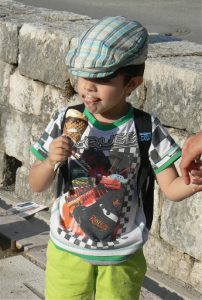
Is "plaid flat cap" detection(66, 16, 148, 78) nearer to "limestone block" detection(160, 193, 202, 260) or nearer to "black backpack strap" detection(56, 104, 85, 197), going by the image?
"black backpack strap" detection(56, 104, 85, 197)

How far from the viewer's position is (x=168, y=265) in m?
4.69

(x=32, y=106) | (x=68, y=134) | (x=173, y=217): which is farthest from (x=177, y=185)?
(x=32, y=106)

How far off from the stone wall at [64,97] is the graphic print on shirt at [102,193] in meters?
1.29

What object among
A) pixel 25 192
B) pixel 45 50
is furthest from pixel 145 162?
pixel 25 192

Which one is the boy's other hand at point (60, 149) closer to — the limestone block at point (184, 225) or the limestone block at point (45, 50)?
the limestone block at point (184, 225)

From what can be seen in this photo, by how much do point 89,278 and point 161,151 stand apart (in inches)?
22.4

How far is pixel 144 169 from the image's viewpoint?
3158 millimetres

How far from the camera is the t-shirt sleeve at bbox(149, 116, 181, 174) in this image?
10.2 feet

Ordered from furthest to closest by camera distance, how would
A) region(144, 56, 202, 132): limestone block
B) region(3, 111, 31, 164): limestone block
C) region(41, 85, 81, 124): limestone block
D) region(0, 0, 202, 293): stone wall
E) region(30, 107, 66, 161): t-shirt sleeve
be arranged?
region(3, 111, 31, 164): limestone block → region(41, 85, 81, 124): limestone block → region(0, 0, 202, 293): stone wall → region(144, 56, 202, 132): limestone block → region(30, 107, 66, 161): t-shirt sleeve

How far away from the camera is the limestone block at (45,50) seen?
17.2ft

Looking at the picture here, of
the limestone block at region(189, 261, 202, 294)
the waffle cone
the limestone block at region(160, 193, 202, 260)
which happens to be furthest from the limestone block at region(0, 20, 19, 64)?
the waffle cone

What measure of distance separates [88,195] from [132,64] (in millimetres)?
534

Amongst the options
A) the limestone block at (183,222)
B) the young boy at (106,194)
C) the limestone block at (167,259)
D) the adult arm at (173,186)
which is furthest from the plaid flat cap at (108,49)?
the limestone block at (167,259)

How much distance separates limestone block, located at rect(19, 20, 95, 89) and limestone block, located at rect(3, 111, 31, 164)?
1.19ft
